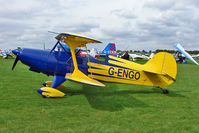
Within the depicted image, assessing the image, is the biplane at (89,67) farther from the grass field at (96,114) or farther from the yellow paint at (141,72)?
the grass field at (96,114)

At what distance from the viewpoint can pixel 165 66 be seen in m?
6.71

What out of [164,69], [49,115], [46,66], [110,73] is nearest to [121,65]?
[110,73]

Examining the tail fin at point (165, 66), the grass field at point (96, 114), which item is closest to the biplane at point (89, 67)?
the tail fin at point (165, 66)

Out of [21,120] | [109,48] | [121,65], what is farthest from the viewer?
[109,48]

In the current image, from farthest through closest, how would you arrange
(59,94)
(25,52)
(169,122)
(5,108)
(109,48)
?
1. (109,48)
2. (25,52)
3. (59,94)
4. (5,108)
5. (169,122)

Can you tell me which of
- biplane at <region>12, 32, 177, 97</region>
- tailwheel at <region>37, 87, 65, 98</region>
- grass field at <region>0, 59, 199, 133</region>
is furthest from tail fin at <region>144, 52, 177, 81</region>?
tailwheel at <region>37, 87, 65, 98</region>

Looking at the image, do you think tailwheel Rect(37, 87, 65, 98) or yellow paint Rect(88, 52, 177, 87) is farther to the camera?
yellow paint Rect(88, 52, 177, 87)

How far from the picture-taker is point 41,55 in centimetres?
630

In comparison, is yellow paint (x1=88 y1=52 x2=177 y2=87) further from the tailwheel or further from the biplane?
the tailwheel

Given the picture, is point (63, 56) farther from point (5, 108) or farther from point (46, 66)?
point (5, 108)

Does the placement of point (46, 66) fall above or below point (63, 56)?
below

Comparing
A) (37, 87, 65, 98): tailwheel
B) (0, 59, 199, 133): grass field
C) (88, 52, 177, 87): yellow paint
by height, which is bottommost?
(0, 59, 199, 133): grass field

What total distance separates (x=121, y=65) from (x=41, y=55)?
3.24m

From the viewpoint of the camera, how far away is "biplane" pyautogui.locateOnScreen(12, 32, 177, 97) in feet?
20.4
